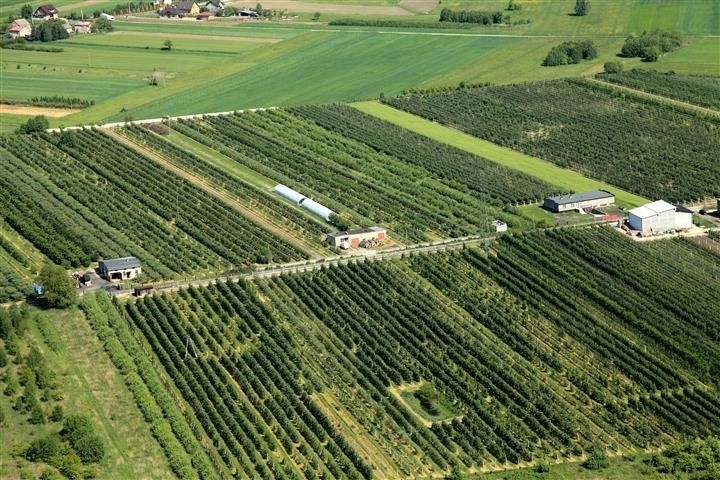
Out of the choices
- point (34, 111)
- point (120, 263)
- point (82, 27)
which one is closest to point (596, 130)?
point (120, 263)

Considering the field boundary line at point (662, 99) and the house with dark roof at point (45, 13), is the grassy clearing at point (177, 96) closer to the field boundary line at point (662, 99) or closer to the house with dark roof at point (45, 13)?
the house with dark roof at point (45, 13)

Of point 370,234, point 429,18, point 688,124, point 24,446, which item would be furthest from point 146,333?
point 429,18

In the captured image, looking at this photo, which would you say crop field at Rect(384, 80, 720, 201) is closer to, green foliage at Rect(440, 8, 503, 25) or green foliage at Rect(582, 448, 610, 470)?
green foliage at Rect(440, 8, 503, 25)

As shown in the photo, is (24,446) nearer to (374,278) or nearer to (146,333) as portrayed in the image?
(146,333)

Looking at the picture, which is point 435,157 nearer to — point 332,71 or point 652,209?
point 652,209

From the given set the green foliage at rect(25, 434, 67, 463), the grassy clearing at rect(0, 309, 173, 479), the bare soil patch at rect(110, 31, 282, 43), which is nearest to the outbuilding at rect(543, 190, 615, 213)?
the grassy clearing at rect(0, 309, 173, 479)

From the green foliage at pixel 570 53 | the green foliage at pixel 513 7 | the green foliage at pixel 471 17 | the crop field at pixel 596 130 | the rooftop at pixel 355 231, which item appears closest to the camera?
the rooftop at pixel 355 231

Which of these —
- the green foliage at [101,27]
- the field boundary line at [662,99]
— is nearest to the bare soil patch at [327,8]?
the green foliage at [101,27]
